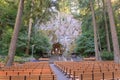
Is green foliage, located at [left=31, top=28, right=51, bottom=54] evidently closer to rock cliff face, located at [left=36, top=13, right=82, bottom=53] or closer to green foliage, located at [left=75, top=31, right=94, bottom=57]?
green foliage, located at [left=75, top=31, right=94, bottom=57]

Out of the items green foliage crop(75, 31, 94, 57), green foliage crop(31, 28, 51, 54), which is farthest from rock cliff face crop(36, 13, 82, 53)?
green foliage crop(31, 28, 51, 54)

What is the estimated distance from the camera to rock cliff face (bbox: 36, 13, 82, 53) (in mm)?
64688

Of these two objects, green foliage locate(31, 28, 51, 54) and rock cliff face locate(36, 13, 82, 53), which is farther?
rock cliff face locate(36, 13, 82, 53)

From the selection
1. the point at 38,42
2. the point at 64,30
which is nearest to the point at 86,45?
the point at 38,42

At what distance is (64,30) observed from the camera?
67.0 metres

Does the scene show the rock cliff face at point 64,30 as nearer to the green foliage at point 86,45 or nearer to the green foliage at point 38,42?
the green foliage at point 86,45

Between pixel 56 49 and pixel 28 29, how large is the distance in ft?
70.0

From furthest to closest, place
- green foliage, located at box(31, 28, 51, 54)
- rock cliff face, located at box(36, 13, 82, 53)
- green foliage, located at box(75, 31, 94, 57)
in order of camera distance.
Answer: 1. rock cliff face, located at box(36, 13, 82, 53)
2. green foliage, located at box(75, 31, 94, 57)
3. green foliage, located at box(31, 28, 51, 54)

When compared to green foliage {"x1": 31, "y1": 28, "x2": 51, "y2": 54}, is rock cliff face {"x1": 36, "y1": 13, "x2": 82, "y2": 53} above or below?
above

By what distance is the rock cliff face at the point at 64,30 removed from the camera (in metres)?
64.7

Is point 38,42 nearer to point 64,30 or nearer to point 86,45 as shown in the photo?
point 86,45

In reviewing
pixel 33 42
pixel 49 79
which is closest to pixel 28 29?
pixel 33 42

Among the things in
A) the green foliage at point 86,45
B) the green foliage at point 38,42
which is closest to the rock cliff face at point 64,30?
the green foliage at point 86,45

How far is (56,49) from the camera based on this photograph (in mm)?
69250
